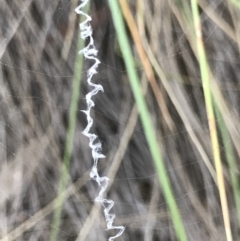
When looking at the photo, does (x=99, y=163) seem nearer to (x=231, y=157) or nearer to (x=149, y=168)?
(x=149, y=168)

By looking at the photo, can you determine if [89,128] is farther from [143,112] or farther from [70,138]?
[143,112]

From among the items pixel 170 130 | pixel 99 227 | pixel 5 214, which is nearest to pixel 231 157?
pixel 170 130

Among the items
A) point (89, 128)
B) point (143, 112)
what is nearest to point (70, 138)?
point (89, 128)

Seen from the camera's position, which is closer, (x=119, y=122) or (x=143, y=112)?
(x=143, y=112)
